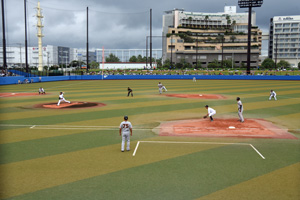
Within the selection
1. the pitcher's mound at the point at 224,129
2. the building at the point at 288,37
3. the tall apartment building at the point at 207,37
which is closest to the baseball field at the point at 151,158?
the pitcher's mound at the point at 224,129

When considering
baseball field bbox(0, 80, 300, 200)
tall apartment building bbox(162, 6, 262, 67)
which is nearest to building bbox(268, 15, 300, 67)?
tall apartment building bbox(162, 6, 262, 67)

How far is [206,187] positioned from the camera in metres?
9.16

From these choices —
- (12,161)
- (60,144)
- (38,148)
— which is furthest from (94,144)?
(12,161)

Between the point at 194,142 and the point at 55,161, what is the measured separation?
7.38 metres

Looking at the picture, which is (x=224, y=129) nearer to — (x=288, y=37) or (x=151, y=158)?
(x=151, y=158)

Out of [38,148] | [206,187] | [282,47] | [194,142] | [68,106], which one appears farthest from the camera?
[282,47]

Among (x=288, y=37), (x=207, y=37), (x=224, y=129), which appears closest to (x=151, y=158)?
(x=224, y=129)

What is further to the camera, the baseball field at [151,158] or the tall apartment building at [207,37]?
the tall apartment building at [207,37]

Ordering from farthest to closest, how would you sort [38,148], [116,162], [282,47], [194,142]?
[282,47] → [194,142] → [38,148] → [116,162]

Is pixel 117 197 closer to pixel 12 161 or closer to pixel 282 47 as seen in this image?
pixel 12 161

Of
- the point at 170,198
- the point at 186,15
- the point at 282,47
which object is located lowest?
the point at 170,198

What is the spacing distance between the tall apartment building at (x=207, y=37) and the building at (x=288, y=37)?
46.1 ft

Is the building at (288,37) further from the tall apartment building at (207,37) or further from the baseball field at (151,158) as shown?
the baseball field at (151,158)

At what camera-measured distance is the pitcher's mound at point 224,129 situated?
16531mm
